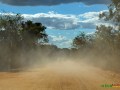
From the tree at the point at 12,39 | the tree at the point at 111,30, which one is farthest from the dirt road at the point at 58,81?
the tree at the point at 12,39

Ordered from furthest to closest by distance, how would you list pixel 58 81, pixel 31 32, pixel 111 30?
pixel 31 32 < pixel 111 30 < pixel 58 81

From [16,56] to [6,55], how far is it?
32.1 feet

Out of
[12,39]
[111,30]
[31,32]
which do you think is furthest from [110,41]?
[31,32]

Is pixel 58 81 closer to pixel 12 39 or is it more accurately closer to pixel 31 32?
pixel 12 39

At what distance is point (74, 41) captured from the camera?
108 m

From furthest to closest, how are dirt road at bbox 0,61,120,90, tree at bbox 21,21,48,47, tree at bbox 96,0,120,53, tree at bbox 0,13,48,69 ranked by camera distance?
tree at bbox 21,21,48,47
tree at bbox 0,13,48,69
tree at bbox 96,0,120,53
dirt road at bbox 0,61,120,90

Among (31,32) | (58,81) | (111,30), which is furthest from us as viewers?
(31,32)

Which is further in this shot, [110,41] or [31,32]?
[31,32]

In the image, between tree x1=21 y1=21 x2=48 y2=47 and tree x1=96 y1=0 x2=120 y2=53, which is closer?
tree x1=96 y1=0 x2=120 y2=53

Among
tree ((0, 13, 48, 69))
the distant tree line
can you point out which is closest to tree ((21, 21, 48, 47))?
tree ((0, 13, 48, 69))

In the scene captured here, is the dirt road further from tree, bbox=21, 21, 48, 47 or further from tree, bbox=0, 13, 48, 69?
tree, bbox=21, 21, 48, 47

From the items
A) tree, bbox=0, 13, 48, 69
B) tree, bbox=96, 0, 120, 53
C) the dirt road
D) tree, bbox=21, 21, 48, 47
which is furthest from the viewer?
tree, bbox=21, 21, 48, 47

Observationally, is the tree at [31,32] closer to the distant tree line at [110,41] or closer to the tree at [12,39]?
the tree at [12,39]

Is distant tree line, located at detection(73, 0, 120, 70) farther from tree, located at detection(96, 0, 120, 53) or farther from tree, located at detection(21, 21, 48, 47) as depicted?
tree, located at detection(21, 21, 48, 47)
